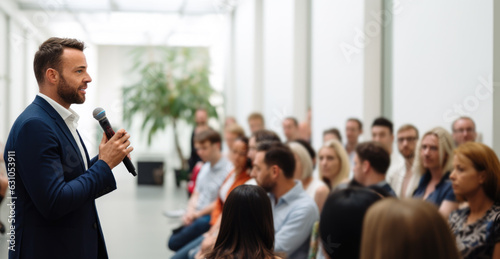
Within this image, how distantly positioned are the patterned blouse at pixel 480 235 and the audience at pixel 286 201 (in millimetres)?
851

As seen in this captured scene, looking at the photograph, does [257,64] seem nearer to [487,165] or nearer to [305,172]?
[305,172]

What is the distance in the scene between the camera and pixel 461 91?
4395 millimetres

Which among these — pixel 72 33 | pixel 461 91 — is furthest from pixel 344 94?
pixel 72 33

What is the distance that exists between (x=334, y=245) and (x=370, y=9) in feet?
16.0

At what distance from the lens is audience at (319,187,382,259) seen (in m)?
1.62

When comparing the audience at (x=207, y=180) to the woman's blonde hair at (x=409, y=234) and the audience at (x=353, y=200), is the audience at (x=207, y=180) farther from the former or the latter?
the woman's blonde hair at (x=409, y=234)

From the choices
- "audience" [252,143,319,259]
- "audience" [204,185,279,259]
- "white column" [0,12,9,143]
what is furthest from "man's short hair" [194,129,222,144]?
"white column" [0,12,9,143]

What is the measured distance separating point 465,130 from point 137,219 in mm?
5776

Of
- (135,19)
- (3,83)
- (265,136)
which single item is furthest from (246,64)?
(265,136)

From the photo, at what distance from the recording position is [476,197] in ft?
10.2

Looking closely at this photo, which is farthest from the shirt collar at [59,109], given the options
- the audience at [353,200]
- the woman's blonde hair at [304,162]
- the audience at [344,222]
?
the woman's blonde hair at [304,162]

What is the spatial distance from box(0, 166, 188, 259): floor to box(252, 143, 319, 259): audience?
1.90 m

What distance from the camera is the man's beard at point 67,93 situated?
2125mm

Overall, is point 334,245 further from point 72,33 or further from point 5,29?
point 72,33
